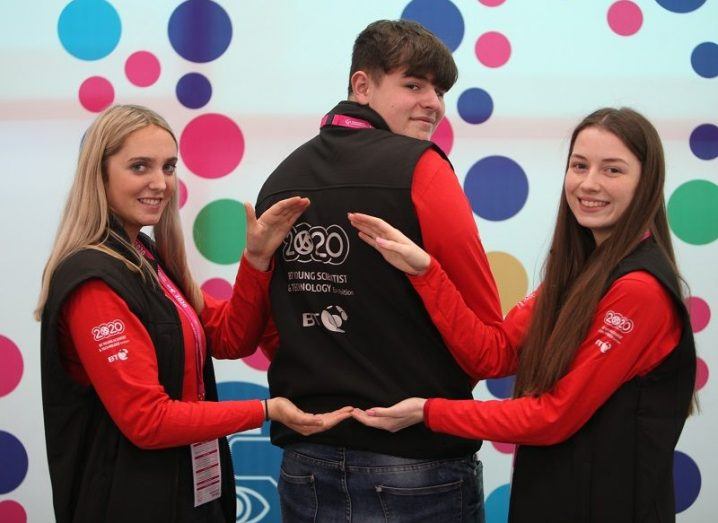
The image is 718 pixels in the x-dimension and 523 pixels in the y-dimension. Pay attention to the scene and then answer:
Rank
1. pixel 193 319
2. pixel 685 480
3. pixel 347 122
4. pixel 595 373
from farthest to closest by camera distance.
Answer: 1. pixel 685 480
2. pixel 193 319
3. pixel 347 122
4. pixel 595 373

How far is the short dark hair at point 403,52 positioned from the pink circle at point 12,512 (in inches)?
90.8

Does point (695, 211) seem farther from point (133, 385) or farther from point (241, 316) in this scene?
point (133, 385)

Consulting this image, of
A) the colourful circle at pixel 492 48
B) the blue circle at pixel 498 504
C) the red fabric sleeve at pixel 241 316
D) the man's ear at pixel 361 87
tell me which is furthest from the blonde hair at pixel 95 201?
the blue circle at pixel 498 504

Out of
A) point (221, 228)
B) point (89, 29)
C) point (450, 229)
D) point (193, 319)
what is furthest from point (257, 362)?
point (450, 229)

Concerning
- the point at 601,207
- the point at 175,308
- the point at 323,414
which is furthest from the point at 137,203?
the point at 601,207

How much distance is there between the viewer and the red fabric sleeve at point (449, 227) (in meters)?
1.59

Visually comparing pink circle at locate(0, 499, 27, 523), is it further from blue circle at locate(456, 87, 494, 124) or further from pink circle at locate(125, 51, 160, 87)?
blue circle at locate(456, 87, 494, 124)

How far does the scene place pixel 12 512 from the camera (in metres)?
3.00

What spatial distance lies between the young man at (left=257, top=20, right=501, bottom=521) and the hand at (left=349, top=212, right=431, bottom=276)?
7cm

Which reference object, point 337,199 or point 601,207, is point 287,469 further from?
point 601,207

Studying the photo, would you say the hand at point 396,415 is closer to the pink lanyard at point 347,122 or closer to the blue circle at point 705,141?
the pink lanyard at point 347,122

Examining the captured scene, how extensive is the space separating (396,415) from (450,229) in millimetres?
409

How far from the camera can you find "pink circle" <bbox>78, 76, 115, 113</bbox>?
2875 millimetres

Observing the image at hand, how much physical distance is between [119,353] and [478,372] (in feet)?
2.56
